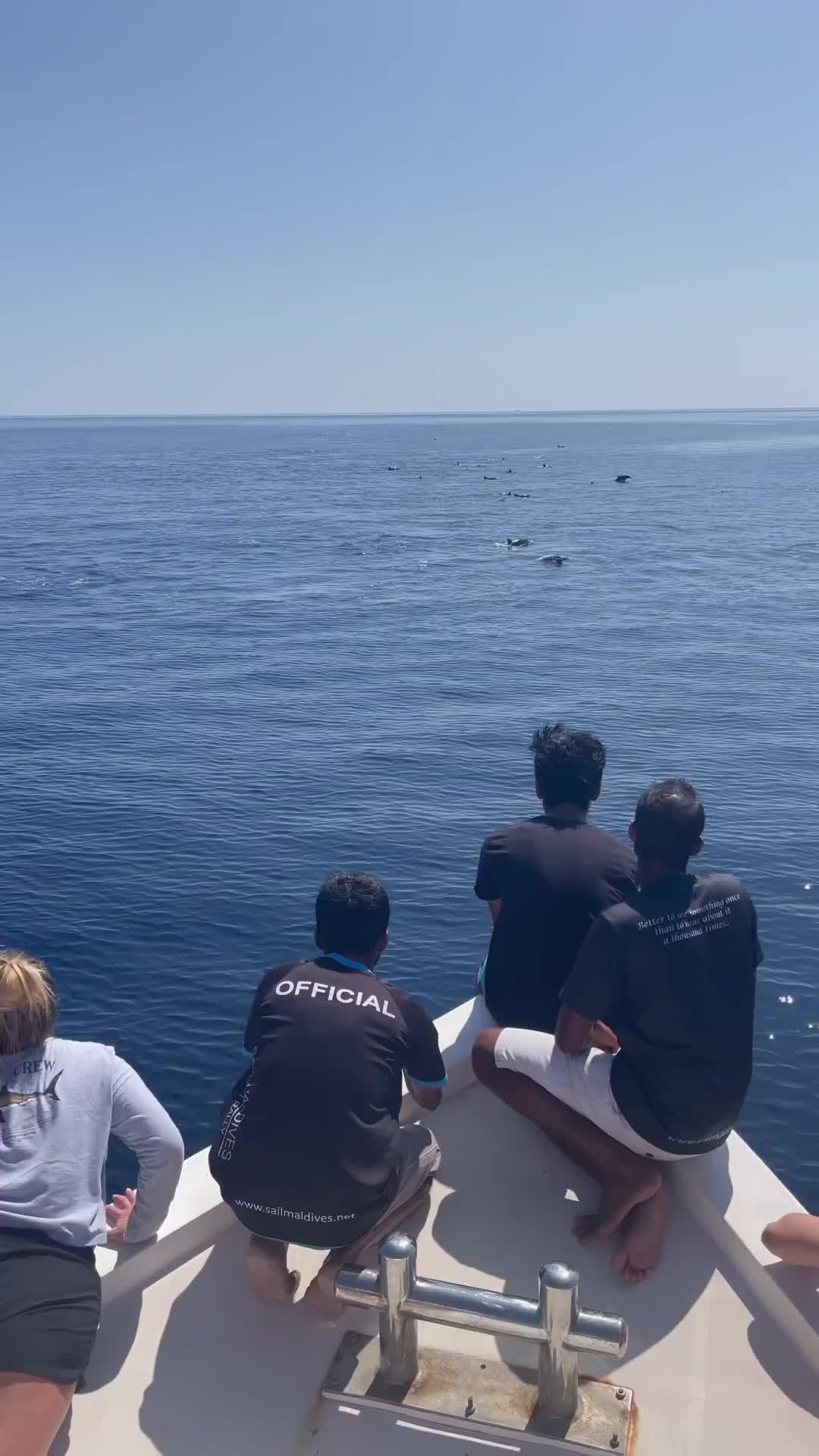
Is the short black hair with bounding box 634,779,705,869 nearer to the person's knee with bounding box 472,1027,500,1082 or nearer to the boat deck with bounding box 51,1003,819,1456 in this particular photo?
the person's knee with bounding box 472,1027,500,1082

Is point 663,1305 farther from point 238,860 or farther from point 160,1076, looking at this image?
point 238,860

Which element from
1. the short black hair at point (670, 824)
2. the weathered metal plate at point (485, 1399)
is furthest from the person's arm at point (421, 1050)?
the short black hair at point (670, 824)

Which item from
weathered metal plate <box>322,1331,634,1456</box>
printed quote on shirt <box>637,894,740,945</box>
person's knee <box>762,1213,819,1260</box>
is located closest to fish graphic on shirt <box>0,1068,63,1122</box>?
weathered metal plate <box>322,1331,634,1456</box>

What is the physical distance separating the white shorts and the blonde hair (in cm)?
238

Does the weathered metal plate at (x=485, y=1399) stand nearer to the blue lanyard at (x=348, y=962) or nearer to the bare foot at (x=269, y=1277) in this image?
the bare foot at (x=269, y=1277)

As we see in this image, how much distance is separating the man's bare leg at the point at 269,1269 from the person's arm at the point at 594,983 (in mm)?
1680

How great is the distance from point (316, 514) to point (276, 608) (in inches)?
1363

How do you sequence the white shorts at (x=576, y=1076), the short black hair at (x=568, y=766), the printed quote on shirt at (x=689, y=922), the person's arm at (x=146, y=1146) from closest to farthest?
the person's arm at (x=146, y=1146)
the printed quote on shirt at (x=689, y=922)
the white shorts at (x=576, y=1076)
the short black hair at (x=568, y=766)

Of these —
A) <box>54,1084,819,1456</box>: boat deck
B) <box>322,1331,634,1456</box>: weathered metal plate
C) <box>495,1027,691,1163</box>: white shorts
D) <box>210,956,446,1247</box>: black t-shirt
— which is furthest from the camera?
<box>495,1027,691,1163</box>: white shorts

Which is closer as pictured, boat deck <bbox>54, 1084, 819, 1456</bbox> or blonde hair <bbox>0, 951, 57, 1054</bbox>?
boat deck <bbox>54, 1084, 819, 1456</bbox>

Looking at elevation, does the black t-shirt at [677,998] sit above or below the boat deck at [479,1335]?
above

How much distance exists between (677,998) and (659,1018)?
5.1 inches

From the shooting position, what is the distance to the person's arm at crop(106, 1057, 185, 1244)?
505cm

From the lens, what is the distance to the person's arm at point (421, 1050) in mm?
5320
